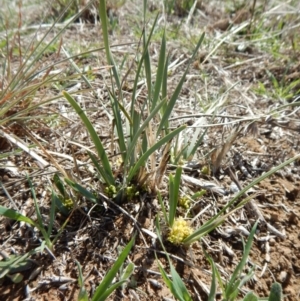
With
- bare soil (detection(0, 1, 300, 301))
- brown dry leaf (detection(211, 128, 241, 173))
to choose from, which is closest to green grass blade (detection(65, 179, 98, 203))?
bare soil (detection(0, 1, 300, 301))

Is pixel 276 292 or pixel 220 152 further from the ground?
pixel 220 152

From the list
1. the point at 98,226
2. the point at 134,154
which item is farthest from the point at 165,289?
the point at 134,154

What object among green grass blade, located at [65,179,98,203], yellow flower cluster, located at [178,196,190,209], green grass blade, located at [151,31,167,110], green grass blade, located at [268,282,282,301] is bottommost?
green grass blade, located at [268,282,282,301]

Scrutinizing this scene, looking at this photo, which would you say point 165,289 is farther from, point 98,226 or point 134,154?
point 134,154

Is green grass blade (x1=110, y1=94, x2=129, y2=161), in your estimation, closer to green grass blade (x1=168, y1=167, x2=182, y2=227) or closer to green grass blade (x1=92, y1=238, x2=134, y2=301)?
green grass blade (x1=168, y1=167, x2=182, y2=227)

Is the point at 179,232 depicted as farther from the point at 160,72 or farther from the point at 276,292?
the point at 160,72

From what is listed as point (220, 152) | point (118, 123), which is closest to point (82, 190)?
point (118, 123)
